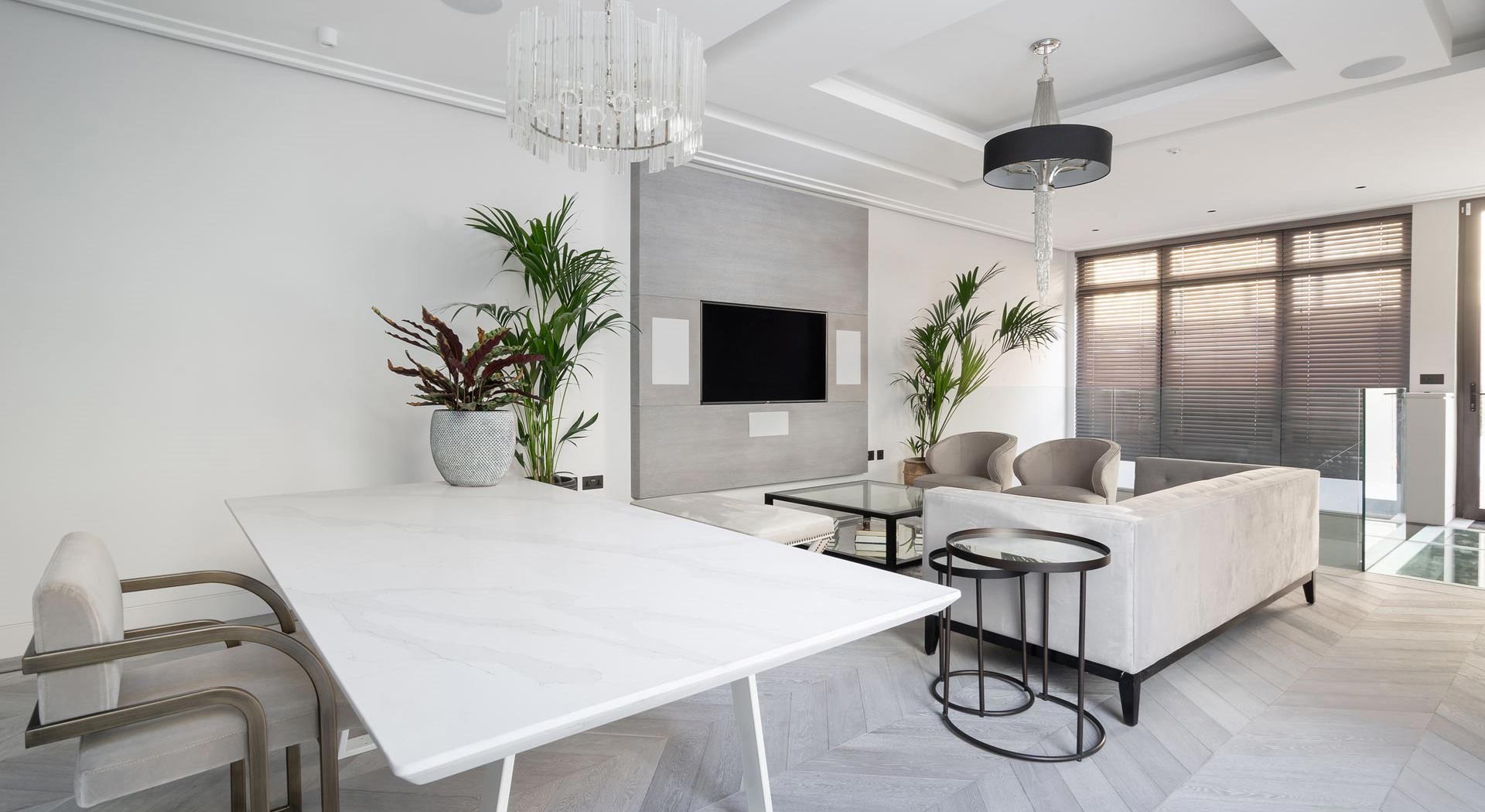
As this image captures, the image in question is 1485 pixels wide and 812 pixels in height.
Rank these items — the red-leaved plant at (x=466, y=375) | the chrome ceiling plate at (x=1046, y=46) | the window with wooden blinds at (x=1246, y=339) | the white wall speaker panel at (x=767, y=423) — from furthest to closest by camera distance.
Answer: the white wall speaker panel at (x=767, y=423)
the window with wooden blinds at (x=1246, y=339)
the chrome ceiling plate at (x=1046, y=46)
the red-leaved plant at (x=466, y=375)

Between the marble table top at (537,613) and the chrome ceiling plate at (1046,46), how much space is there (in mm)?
3363

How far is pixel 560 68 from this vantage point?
2.06 metres

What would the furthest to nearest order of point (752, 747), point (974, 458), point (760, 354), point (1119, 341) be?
point (1119, 341), point (974, 458), point (760, 354), point (752, 747)

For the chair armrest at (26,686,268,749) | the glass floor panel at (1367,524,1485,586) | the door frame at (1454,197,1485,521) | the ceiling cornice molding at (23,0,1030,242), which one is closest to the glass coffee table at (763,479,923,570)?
the ceiling cornice molding at (23,0,1030,242)

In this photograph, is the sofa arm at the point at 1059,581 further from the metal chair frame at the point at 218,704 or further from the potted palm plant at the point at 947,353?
the potted palm plant at the point at 947,353

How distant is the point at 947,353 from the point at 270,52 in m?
5.54

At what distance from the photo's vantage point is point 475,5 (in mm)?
3072

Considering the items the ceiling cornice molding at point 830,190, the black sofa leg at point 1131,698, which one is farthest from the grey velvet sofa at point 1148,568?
the ceiling cornice molding at point 830,190

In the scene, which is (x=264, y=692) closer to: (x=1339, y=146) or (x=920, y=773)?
(x=920, y=773)

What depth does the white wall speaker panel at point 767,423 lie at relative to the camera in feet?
17.9

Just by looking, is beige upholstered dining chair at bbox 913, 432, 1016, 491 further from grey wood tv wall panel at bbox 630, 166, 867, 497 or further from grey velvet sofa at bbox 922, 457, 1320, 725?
grey velvet sofa at bbox 922, 457, 1320, 725

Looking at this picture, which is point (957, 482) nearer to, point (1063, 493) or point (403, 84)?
point (1063, 493)

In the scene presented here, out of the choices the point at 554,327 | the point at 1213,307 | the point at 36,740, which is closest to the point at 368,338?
the point at 554,327

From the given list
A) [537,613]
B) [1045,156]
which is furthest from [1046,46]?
[537,613]
